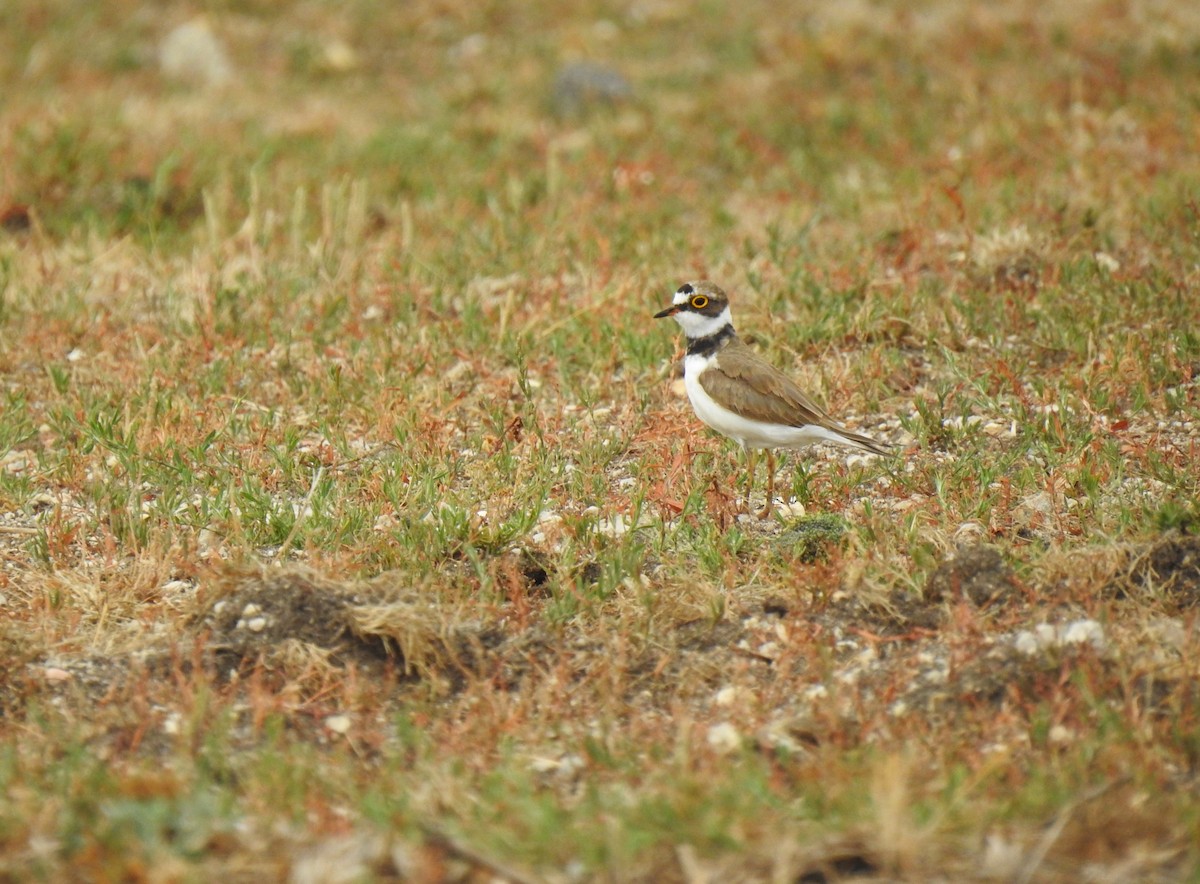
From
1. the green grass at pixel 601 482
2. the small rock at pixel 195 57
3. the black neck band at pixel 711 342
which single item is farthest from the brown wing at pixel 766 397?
the small rock at pixel 195 57

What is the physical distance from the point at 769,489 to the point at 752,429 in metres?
0.28

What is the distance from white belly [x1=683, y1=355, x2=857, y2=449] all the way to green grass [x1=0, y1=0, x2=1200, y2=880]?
10.9 inches

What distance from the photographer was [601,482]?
21.4ft

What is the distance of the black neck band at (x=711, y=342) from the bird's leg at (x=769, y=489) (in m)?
0.52

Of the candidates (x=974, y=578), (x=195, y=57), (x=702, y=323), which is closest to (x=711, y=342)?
(x=702, y=323)

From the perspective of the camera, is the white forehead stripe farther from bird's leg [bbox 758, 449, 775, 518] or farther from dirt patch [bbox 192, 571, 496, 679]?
dirt patch [bbox 192, 571, 496, 679]

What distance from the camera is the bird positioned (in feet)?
20.2

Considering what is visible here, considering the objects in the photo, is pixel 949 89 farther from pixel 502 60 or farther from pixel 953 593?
pixel 953 593

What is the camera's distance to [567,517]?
19.6ft

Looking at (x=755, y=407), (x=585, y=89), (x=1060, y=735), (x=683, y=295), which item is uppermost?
(x=683, y=295)

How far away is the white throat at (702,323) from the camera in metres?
6.78

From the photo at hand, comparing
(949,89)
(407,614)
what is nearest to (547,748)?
(407,614)

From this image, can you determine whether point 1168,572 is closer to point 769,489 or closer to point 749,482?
point 769,489

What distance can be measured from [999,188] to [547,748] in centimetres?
625
